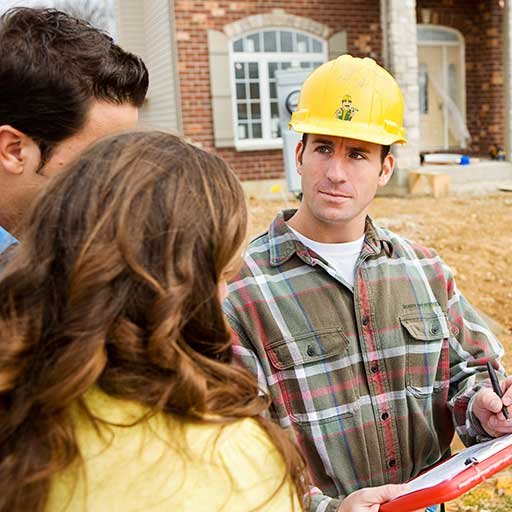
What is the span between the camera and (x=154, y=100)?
1268 cm

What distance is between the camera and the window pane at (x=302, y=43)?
11.6 metres

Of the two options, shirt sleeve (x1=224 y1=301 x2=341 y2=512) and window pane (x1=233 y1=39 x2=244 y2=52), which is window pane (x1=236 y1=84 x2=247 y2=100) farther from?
shirt sleeve (x1=224 y1=301 x2=341 y2=512)

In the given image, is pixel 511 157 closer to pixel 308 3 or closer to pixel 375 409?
pixel 308 3

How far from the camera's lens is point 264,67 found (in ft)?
38.0

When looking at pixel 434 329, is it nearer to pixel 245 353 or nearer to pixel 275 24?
pixel 245 353

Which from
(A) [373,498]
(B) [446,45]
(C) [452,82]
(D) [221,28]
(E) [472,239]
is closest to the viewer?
(A) [373,498]

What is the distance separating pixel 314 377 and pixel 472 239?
19.7ft

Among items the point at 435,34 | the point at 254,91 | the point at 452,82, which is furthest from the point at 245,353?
the point at 452,82

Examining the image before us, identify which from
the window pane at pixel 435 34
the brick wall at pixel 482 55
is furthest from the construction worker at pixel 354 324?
the window pane at pixel 435 34

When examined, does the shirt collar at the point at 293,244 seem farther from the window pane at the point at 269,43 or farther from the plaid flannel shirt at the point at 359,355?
the window pane at the point at 269,43

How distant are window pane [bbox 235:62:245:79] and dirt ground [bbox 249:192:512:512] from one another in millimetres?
2378

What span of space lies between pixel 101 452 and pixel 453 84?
13.9m

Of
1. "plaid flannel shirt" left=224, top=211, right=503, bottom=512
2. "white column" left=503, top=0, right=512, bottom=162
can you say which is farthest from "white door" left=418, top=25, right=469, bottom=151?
"plaid flannel shirt" left=224, top=211, right=503, bottom=512

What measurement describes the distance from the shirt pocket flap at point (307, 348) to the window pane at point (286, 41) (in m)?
10.3
